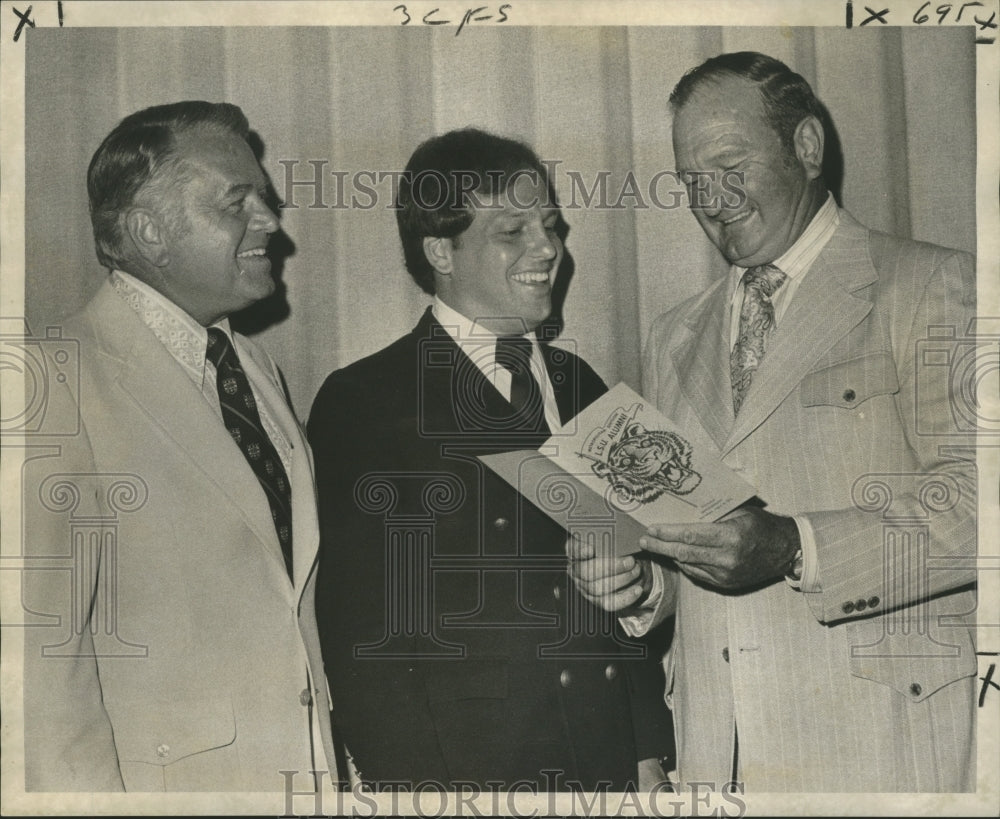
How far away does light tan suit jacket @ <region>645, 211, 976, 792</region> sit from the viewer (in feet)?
9.98

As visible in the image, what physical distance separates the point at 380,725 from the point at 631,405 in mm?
963

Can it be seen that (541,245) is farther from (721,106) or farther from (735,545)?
(735,545)

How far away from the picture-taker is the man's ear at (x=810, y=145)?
3141 millimetres

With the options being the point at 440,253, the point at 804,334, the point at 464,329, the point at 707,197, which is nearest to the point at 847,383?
the point at 804,334

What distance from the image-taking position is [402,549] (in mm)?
3113

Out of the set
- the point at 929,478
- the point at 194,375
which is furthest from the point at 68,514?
the point at 929,478

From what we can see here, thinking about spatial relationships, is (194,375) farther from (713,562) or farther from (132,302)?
(713,562)

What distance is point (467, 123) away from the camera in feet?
10.5

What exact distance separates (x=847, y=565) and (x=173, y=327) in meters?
1.67

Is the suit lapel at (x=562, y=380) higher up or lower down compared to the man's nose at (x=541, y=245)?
lower down

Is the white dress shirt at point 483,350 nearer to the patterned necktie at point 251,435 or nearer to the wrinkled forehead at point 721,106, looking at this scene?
the patterned necktie at point 251,435

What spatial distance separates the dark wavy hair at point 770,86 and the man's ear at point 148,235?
129 cm

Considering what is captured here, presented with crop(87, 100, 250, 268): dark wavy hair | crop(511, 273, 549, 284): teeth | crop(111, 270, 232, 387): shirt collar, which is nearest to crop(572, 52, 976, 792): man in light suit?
crop(511, 273, 549, 284): teeth

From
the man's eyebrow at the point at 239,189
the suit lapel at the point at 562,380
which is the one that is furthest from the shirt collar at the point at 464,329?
the man's eyebrow at the point at 239,189
